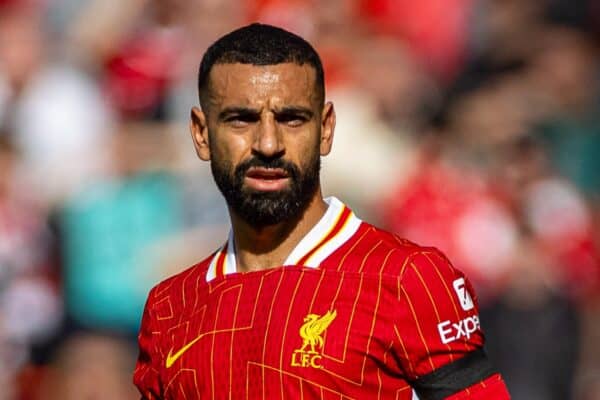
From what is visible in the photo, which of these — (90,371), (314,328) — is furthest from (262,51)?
(90,371)

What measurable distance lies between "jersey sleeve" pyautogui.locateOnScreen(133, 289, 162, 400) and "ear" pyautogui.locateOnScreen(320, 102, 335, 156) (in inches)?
28.2

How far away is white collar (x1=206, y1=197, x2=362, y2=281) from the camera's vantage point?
3.53m

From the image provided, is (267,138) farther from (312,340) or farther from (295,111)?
(312,340)

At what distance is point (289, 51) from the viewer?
11.6 ft

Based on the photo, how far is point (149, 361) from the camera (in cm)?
383

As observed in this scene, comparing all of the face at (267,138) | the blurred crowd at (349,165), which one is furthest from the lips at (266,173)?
the blurred crowd at (349,165)

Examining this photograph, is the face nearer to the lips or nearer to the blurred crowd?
the lips

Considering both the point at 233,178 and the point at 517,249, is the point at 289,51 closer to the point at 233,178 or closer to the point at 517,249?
the point at 233,178

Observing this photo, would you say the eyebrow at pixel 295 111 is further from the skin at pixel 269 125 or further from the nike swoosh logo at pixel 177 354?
the nike swoosh logo at pixel 177 354

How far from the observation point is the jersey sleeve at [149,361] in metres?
3.74

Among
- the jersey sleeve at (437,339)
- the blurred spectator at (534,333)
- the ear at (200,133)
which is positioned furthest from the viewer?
the blurred spectator at (534,333)

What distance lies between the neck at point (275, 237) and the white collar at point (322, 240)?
21 mm

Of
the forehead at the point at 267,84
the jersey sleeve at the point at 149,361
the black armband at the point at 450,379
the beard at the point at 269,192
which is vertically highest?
the forehead at the point at 267,84

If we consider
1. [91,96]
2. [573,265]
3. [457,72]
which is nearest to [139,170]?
[91,96]
